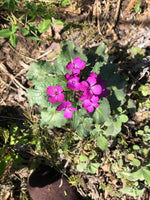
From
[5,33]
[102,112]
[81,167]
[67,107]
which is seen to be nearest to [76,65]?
[67,107]

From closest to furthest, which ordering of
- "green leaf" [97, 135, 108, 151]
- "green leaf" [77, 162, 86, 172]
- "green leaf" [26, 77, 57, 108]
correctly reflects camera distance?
"green leaf" [26, 77, 57, 108] < "green leaf" [97, 135, 108, 151] < "green leaf" [77, 162, 86, 172]

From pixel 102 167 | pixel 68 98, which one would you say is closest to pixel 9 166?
pixel 102 167

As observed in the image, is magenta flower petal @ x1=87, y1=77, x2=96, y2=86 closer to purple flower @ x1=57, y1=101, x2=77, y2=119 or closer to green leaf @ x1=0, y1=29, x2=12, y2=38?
purple flower @ x1=57, y1=101, x2=77, y2=119

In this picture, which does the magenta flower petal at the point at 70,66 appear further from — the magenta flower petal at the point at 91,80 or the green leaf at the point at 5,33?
the green leaf at the point at 5,33

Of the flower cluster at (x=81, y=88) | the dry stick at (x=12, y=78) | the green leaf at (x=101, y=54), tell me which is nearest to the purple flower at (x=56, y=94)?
the flower cluster at (x=81, y=88)

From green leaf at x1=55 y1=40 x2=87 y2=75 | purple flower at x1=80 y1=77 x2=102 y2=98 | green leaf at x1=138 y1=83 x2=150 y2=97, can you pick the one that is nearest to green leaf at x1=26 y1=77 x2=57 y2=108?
Answer: green leaf at x1=55 y1=40 x2=87 y2=75

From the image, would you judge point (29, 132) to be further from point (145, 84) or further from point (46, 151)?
point (145, 84)

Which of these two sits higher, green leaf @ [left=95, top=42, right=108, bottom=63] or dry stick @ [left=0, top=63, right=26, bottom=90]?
green leaf @ [left=95, top=42, right=108, bottom=63]
